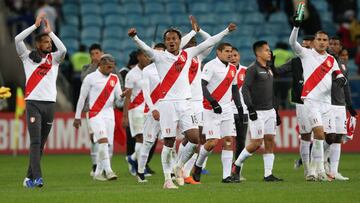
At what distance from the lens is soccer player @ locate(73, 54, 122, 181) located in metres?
21.4

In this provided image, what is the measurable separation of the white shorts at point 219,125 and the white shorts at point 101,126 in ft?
6.68

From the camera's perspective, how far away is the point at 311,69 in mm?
19922

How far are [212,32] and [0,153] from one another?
25.7ft

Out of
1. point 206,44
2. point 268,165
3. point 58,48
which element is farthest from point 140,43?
point 268,165

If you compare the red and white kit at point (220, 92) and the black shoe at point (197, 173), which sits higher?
the red and white kit at point (220, 92)

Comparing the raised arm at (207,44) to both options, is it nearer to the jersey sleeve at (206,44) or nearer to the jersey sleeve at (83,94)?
the jersey sleeve at (206,44)

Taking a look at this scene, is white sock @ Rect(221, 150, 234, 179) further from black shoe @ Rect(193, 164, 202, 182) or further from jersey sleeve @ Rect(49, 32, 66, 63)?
jersey sleeve @ Rect(49, 32, 66, 63)

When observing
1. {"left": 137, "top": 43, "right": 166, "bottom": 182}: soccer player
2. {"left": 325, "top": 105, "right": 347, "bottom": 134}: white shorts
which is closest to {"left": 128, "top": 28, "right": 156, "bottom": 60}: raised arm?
{"left": 137, "top": 43, "right": 166, "bottom": 182}: soccer player

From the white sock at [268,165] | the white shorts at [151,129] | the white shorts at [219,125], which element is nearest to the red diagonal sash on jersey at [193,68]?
the white shorts at [219,125]

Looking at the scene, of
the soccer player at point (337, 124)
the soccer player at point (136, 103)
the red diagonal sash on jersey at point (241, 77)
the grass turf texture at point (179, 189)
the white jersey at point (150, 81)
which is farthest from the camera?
the soccer player at point (136, 103)

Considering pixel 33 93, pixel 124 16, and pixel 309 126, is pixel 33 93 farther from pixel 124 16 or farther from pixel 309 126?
pixel 124 16

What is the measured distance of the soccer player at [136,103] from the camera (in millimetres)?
22953

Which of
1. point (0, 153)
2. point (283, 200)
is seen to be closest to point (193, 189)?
point (283, 200)

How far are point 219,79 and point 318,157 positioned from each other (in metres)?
2.24
